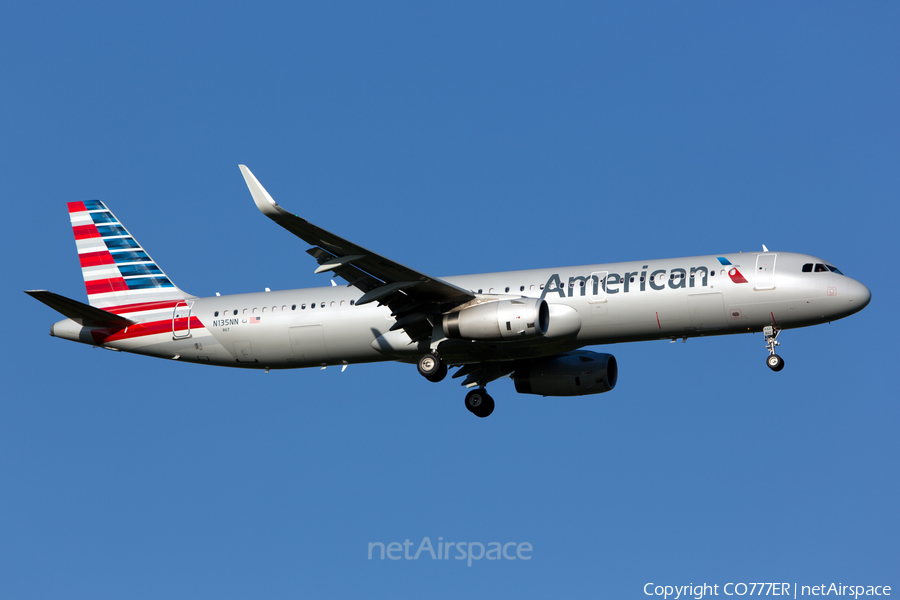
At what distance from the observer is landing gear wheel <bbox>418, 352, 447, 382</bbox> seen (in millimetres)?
35125

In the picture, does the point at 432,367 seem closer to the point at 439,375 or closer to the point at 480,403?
the point at 439,375

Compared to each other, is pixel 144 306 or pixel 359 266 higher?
pixel 144 306

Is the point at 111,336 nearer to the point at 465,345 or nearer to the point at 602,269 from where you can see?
the point at 465,345

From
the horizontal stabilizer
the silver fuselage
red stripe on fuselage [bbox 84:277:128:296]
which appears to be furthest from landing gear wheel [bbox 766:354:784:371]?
red stripe on fuselage [bbox 84:277:128:296]

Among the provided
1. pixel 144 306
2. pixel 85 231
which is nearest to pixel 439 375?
pixel 144 306

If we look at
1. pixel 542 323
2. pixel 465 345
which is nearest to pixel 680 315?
pixel 542 323

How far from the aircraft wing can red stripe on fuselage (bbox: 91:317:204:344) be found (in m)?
9.15

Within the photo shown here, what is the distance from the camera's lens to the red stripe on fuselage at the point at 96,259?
41.0 meters

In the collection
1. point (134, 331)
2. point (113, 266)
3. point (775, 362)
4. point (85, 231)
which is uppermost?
point (85, 231)

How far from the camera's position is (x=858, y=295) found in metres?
32.6

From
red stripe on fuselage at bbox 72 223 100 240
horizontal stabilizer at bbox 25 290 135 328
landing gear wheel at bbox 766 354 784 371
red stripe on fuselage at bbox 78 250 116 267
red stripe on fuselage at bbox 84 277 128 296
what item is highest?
red stripe on fuselage at bbox 72 223 100 240

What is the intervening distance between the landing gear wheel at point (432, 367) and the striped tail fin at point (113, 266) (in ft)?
36.4

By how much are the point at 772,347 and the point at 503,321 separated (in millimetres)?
9114

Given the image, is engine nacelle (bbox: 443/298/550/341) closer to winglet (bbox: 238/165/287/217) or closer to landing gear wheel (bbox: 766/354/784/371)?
landing gear wheel (bbox: 766/354/784/371)
